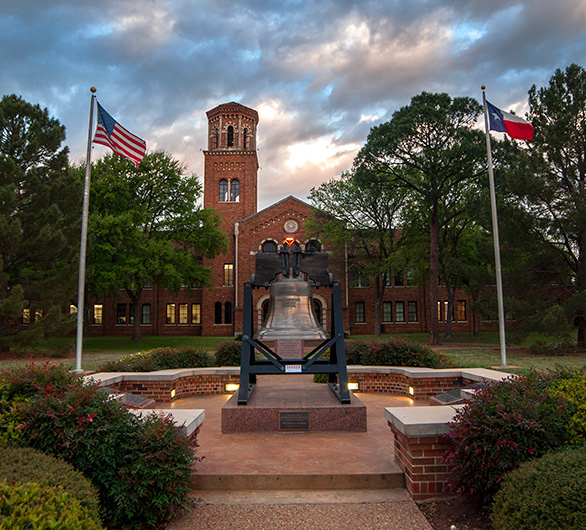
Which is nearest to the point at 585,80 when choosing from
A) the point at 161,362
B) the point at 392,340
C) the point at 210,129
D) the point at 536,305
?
the point at 536,305

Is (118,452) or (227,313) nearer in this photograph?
(118,452)

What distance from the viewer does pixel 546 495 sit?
3.02m

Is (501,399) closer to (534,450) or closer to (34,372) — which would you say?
Answer: (534,450)

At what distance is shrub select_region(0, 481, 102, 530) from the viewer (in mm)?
2430

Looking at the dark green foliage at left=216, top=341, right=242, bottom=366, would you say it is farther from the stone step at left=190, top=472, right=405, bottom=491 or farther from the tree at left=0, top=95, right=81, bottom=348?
the tree at left=0, top=95, right=81, bottom=348

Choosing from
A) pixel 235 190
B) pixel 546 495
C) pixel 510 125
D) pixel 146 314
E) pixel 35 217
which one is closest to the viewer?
pixel 546 495

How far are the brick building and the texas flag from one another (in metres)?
22.9

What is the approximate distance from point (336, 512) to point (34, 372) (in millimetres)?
3526

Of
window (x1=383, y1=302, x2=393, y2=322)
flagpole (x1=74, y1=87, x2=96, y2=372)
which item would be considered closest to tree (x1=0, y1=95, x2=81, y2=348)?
flagpole (x1=74, y1=87, x2=96, y2=372)

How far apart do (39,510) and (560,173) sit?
24225 millimetres

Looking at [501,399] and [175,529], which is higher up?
[501,399]

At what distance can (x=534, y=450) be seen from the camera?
3834mm

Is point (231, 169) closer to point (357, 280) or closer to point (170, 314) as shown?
point (170, 314)

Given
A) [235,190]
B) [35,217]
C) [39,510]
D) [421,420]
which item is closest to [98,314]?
[235,190]
